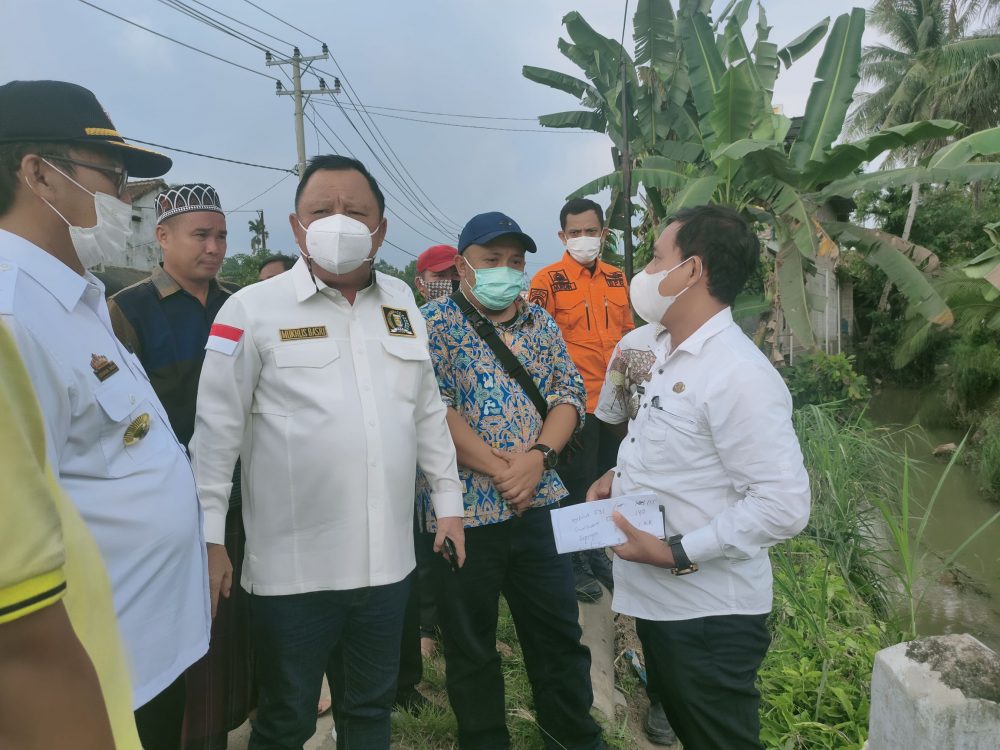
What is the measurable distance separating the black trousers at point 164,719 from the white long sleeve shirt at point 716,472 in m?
1.24

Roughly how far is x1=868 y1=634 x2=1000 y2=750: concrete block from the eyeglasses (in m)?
2.21

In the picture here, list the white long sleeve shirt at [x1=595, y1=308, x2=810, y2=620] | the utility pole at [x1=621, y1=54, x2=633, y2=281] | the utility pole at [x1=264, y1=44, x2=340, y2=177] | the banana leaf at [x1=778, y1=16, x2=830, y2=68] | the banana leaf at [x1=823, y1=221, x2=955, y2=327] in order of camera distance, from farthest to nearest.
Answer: the utility pole at [x1=264, y1=44, x2=340, y2=177], the banana leaf at [x1=778, y1=16, x2=830, y2=68], the banana leaf at [x1=823, y1=221, x2=955, y2=327], the utility pole at [x1=621, y1=54, x2=633, y2=281], the white long sleeve shirt at [x1=595, y1=308, x2=810, y2=620]

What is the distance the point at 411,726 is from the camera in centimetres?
261

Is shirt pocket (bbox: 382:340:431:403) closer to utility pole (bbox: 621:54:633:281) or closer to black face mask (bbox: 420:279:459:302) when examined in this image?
black face mask (bbox: 420:279:459:302)

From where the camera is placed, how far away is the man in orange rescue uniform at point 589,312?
3826 millimetres

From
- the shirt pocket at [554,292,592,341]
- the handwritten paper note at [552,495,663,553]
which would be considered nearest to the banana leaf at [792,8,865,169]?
the shirt pocket at [554,292,592,341]

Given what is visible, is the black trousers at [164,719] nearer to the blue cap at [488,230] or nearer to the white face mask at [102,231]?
the white face mask at [102,231]

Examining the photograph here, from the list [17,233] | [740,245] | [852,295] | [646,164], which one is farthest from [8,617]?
[852,295]

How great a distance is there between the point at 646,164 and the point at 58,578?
305 inches

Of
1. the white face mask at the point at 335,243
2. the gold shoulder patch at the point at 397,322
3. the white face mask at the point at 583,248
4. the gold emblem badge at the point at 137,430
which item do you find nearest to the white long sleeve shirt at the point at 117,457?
the gold emblem badge at the point at 137,430

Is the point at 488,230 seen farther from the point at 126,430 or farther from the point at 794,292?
the point at 794,292

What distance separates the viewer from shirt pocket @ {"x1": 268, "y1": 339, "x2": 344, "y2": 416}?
5.79 feet

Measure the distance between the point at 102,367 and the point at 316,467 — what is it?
59cm

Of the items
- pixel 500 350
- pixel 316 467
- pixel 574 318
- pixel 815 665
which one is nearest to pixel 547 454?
pixel 500 350
